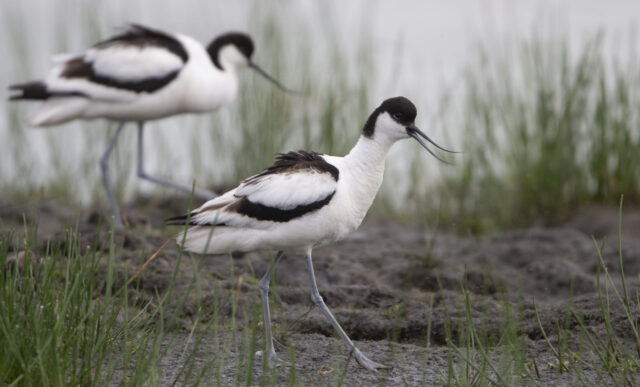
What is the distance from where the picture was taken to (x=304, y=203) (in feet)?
12.1

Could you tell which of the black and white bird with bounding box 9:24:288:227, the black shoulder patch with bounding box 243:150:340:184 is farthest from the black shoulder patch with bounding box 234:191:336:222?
the black and white bird with bounding box 9:24:288:227

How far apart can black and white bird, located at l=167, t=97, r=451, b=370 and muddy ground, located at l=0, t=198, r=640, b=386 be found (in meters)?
0.22

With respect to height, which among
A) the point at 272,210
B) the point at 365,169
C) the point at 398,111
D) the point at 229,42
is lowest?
the point at 272,210

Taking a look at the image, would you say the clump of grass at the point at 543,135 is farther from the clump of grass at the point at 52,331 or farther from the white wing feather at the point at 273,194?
the clump of grass at the point at 52,331

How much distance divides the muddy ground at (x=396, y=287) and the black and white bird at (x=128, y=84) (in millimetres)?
760

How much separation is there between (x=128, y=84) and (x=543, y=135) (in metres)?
3.11

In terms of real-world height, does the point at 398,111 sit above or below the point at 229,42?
below

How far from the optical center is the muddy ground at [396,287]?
3.61 metres

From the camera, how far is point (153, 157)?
855 centimetres

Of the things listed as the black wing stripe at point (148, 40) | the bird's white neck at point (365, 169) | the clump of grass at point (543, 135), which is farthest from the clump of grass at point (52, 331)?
the clump of grass at point (543, 135)

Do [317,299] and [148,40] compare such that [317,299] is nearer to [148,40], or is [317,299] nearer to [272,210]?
[272,210]

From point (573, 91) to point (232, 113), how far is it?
278 cm

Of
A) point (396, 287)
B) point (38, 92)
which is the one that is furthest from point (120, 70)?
point (396, 287)

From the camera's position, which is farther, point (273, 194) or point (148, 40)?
point (148, 40)
